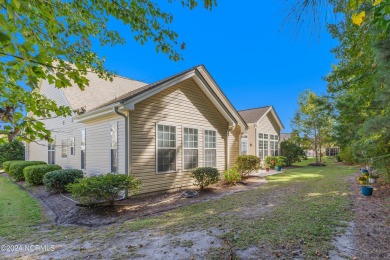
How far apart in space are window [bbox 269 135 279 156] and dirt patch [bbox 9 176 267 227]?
11989mm

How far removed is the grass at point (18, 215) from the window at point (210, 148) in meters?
6.75

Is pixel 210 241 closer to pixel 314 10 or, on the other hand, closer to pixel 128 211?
pixel 128 211

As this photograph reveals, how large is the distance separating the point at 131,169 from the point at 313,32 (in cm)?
657

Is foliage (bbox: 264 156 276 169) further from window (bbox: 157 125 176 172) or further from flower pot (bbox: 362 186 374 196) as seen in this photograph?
window (bbox: 157 125 176 172)

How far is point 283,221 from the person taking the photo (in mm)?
4797

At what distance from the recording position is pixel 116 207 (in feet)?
21.6

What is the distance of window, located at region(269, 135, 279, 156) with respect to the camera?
19.7 meters

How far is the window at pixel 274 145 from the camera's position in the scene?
1967 centimetres

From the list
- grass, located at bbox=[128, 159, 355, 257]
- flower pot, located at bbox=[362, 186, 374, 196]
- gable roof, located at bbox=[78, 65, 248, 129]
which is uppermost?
gable roof, located at bbox=[78, 65, 248, 129]

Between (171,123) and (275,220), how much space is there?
5384 millimetres

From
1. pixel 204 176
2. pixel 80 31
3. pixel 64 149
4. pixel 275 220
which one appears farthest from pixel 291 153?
pixel 80 31

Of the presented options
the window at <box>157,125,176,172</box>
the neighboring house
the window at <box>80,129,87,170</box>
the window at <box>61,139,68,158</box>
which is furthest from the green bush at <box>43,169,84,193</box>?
the neighboring house

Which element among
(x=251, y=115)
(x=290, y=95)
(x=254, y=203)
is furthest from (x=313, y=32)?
(x=290, y=95)

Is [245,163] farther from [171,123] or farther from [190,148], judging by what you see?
[171,123]
